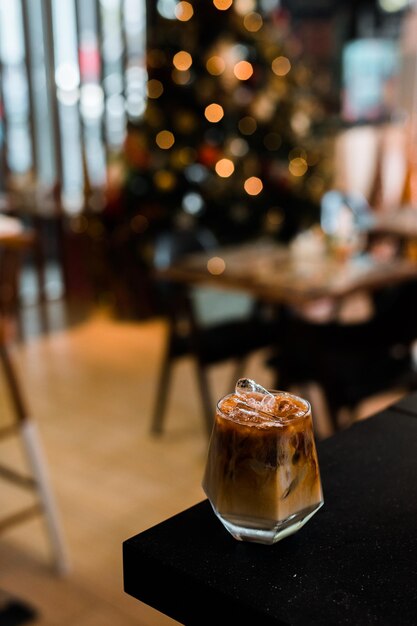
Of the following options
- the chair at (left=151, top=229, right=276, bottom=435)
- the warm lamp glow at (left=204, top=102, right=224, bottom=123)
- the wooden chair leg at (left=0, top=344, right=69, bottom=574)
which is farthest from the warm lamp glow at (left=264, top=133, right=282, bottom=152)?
the wooden chair leg at (left=0, top=344, right=69, bottom=574)

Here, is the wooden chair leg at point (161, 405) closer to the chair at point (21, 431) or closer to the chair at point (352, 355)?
the chair at point (352, 355)

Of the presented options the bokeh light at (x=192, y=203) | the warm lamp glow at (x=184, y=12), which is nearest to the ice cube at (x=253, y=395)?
the bokeh light at (x=192, y=203)

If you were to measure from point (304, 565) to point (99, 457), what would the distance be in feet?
8.07

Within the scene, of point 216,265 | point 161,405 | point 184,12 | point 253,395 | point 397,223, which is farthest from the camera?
point 184,12

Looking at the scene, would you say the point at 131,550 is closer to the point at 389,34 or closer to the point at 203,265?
the point at 203,265

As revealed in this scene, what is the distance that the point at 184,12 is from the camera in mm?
4953

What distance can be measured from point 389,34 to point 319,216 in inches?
104

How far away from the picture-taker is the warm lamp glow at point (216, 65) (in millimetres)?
4949

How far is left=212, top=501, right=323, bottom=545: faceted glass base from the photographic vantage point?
28.3 inches

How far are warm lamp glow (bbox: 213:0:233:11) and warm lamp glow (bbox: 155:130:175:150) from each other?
885 millimetres

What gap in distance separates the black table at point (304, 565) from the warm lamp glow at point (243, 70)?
15.0 feet

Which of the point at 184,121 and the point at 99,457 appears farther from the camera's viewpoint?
the point at 184,121

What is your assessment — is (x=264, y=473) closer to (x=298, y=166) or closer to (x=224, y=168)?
(x=224, y=168)

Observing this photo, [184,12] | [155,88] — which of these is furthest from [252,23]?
[155,88]
